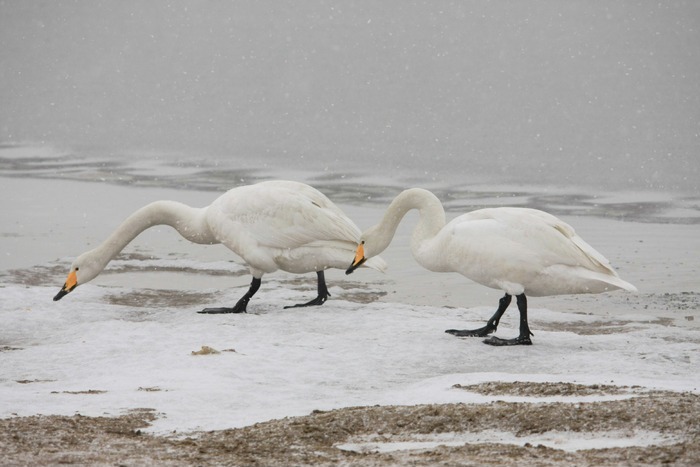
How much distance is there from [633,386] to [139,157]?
64.2ft

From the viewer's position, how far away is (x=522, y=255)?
813 centimetres

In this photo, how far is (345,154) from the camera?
25.0 meters

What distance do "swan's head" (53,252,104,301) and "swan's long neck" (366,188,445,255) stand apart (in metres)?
2.54

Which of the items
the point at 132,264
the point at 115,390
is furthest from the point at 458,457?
the point at 132,264

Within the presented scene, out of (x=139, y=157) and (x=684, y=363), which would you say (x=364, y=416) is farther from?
(x=139, y=157)

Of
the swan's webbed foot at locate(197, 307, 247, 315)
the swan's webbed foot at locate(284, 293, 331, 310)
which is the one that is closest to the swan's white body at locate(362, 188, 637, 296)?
the swan's webbed foot at locate(284, 293, 331, 310)

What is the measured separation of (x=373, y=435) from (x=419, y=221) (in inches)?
152

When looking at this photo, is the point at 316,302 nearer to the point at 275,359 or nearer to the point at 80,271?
the point at 80,271

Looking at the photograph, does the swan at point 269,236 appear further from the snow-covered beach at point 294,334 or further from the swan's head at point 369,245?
the swan's head at point 369,245

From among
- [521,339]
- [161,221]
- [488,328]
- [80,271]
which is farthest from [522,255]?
[80,271]

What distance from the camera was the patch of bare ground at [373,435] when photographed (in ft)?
15.4

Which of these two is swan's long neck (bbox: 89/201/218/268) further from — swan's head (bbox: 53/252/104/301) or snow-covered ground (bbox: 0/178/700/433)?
snow-covered ground (bbox: 0/178/700/433)

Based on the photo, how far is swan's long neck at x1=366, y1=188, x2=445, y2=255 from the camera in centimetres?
877

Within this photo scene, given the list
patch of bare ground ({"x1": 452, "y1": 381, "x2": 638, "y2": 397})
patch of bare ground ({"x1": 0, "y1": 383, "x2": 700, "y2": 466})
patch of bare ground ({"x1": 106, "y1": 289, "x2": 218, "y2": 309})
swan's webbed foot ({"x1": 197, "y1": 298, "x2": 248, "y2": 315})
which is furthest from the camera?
patch of bare ground ({"x1": 106, "y1": 289, "x2": 218, "y2": 309})
